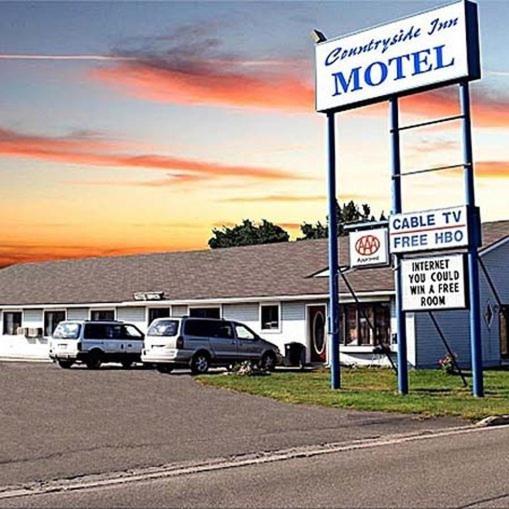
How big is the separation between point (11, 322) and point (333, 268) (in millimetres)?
28458

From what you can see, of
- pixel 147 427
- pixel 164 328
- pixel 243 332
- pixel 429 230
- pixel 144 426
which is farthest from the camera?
pixel 243 332

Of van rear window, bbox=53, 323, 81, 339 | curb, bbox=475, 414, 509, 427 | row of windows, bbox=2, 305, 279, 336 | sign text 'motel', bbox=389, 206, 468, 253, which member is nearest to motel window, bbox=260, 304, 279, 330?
row of windows, bbox=2, 305, 279, 336

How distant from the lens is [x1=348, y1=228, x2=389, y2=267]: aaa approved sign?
81.7 feet

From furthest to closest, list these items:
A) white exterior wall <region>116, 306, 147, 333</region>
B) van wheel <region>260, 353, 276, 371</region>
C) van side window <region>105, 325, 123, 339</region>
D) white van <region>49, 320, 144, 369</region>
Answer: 1. white exterior wall <region>116, 306, 147, 333</region>
2. van side window <region>105, 325, 123, 339</region>
3. white van <region>49, 320, 144, 369</region>
4. van wheel <region>260, 353, 276, 371</region>

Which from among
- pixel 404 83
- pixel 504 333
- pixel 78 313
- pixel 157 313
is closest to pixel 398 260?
pixel 404 83

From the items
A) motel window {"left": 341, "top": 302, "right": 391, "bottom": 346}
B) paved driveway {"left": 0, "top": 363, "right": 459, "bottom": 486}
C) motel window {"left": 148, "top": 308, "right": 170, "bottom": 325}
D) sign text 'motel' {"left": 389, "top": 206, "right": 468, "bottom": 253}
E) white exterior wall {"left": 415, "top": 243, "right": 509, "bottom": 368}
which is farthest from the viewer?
motel window {"left": 148, "top": 308, "right": 170, "bottom": 325}

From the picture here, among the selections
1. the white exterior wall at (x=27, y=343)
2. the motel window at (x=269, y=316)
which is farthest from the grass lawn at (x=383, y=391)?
the white exterior wall at (x=27, y=343)

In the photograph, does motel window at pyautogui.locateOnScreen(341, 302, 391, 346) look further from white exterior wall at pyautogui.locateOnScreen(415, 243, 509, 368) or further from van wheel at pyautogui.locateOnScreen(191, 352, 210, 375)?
van wheel at pyautogui.locateOnScreen(191, 352, 210, 375)

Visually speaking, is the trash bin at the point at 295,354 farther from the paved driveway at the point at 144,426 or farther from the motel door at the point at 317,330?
the paved driveway at the point at 144,426

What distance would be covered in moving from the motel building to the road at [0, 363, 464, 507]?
9.09 m

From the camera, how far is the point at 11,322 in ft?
165

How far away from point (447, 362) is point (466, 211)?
986cm

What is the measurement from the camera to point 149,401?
22109 mm

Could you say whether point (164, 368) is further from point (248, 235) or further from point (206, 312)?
point (248, 235)
